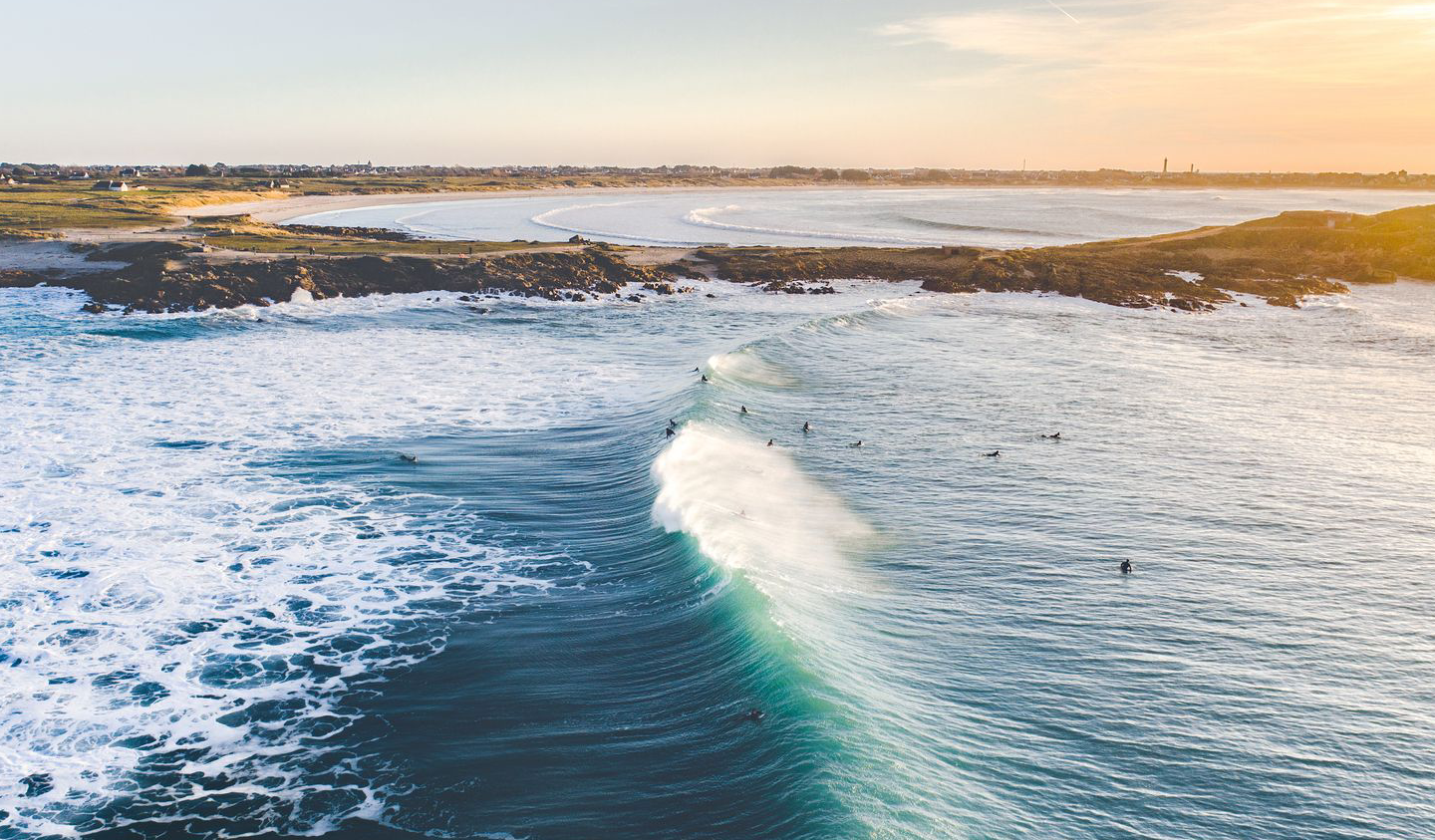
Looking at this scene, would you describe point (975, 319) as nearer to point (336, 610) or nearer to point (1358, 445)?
point (1358, 445)

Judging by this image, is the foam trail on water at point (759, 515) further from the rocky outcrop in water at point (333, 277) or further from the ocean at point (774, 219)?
the ocean at point (774, 219)

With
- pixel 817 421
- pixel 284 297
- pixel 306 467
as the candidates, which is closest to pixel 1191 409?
pixel 817 421

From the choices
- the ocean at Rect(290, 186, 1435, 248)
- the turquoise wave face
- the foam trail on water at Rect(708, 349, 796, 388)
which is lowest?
the turquoise wave face

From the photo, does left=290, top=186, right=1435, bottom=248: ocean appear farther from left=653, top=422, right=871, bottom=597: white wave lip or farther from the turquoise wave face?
left=653, top=422, right=871, bottom=597: white wave lip

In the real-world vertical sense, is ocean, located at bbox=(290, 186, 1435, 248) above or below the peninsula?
above

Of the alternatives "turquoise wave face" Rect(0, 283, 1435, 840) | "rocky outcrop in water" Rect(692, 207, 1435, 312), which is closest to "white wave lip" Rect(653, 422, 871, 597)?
"turquoise wave face" Rect(0, 283, 1435, 840)

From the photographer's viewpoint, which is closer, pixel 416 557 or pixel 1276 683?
pixel 1276 683
